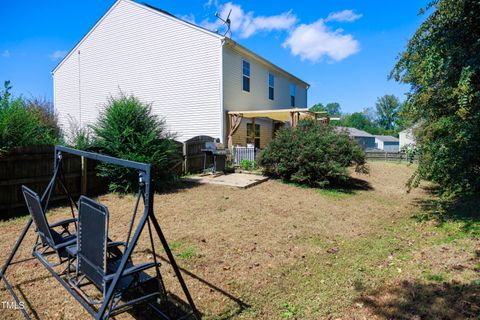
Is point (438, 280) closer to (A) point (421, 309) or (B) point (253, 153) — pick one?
(A) point (421, 309)

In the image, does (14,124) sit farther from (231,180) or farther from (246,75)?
(246,75)

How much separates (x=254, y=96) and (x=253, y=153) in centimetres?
468

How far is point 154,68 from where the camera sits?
650 inches

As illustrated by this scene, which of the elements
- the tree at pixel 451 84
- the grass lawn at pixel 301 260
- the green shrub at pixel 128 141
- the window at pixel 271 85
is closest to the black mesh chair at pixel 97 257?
the grass lawn at pixel 301 260

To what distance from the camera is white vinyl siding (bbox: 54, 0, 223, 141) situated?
15164mm

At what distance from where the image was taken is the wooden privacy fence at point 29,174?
20.7 feet

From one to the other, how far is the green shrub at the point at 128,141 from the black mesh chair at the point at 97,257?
551cm

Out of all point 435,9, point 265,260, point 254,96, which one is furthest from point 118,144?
point 254,96

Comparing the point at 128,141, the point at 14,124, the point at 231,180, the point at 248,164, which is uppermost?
the point at 14,124

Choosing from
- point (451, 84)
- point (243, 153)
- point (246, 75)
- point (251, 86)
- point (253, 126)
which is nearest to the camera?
point (451, 84)

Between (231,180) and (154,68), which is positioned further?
(154,68)

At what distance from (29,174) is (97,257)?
18.3ft

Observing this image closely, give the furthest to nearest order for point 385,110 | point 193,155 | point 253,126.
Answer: point 385,110 < point 253,126 < point 193,155

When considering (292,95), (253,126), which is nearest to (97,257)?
(253,126)
